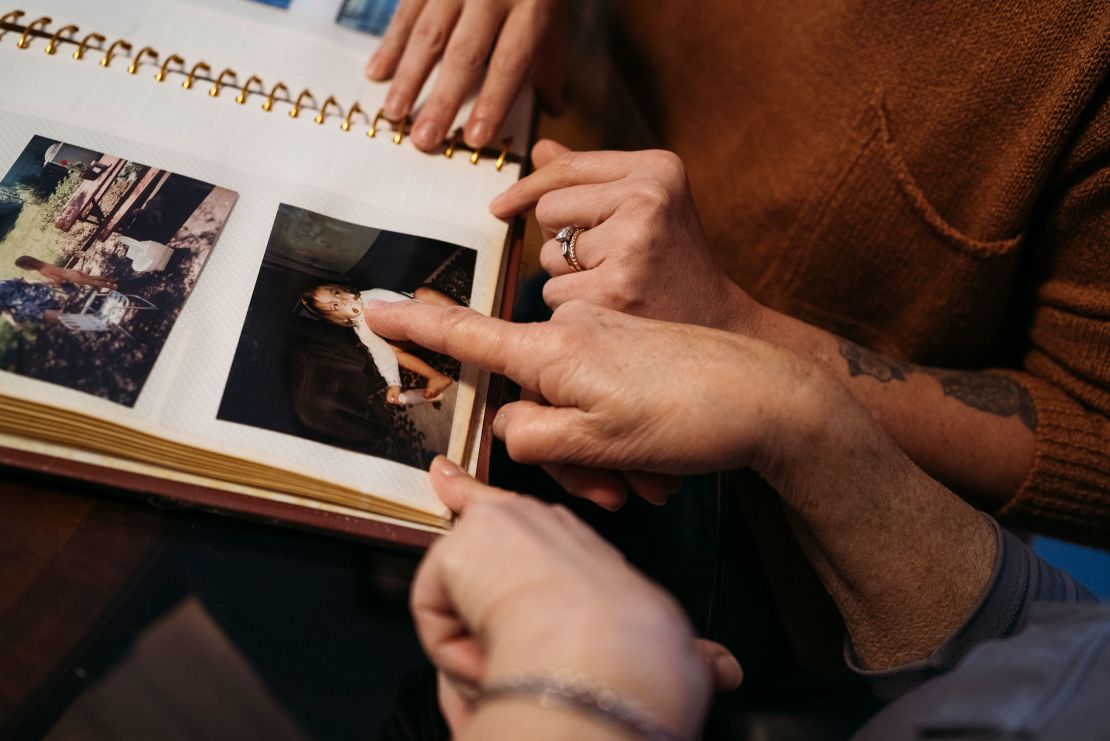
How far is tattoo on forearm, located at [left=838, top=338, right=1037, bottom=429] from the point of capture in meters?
0.80

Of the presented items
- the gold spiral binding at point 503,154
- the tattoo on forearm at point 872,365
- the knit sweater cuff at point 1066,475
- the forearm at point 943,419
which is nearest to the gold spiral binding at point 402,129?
the gold spiral binding at point 503,154

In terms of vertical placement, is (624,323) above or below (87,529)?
above

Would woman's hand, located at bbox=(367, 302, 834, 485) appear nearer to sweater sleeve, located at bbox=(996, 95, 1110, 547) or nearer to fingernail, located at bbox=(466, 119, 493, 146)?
fingernail, located at bbox=(466, 119, 493, 146)

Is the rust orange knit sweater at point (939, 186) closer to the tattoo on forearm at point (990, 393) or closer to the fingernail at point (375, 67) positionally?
the tattoo on forearm at point (990, 393)

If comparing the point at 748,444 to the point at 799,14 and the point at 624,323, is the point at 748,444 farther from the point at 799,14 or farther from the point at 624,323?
the point at 799,14

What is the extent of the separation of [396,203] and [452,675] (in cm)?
45

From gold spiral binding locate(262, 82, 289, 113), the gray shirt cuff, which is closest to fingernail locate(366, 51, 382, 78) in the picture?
gold spiral binding locate(262, 82, 289, 113)

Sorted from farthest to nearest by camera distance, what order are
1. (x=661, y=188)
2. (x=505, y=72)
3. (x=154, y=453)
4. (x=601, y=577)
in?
1. (x=505, y=72)
2. (x=661, y=188)
3. (x=154, y=453)
4. (x=601, y=577)

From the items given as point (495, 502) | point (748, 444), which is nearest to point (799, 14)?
point (748, 444)

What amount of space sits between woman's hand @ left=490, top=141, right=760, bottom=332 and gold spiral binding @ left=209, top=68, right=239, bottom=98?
0.30m

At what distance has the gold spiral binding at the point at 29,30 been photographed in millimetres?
675

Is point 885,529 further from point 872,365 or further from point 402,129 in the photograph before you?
point 402,129

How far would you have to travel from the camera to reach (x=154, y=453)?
0.51 m

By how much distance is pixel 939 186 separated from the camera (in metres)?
0.81
